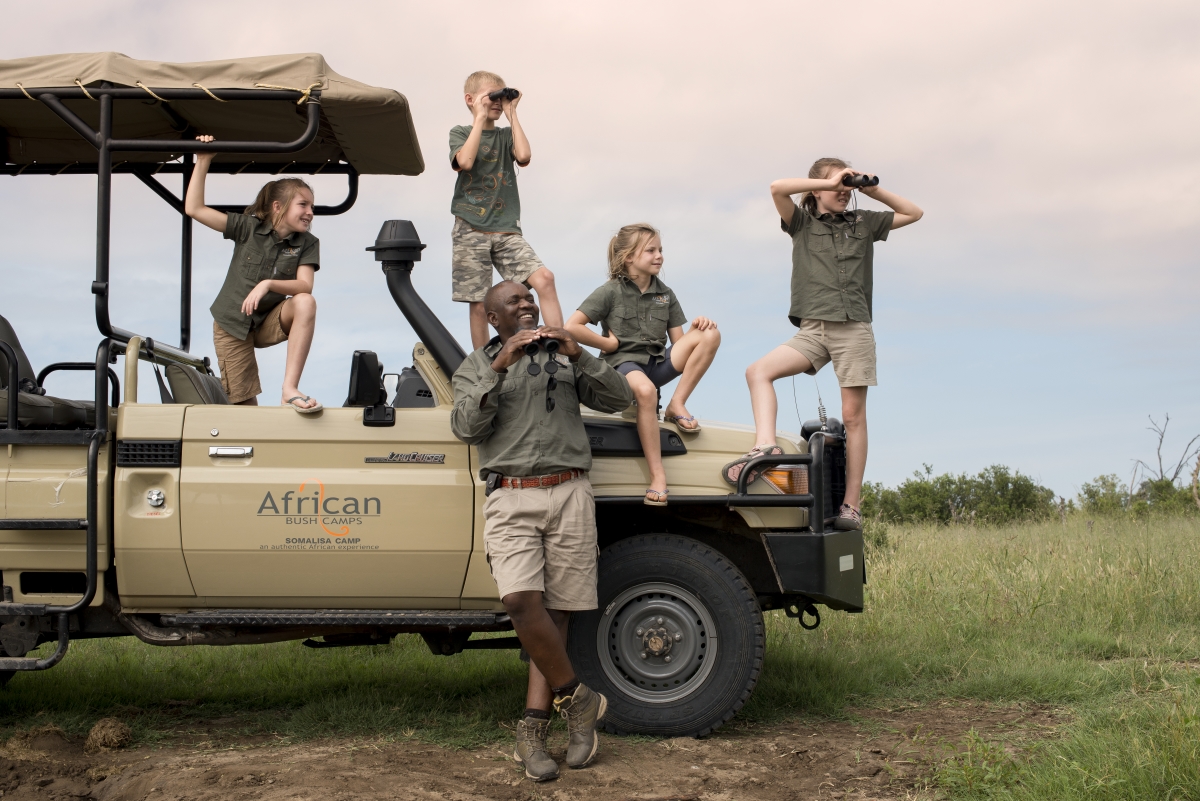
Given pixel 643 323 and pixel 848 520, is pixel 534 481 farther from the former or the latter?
pixel 848 520

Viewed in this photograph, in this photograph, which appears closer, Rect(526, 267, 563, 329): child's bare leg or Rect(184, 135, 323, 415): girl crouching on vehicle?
Rect(184, 135, 323, 415): girl crouching on vehicle

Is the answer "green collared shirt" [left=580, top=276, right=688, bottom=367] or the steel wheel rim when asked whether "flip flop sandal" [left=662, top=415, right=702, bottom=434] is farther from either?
the steel wheel rim

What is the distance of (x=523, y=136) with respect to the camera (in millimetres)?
6480

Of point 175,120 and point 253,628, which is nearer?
point 253,628

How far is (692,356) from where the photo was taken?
5.95 m

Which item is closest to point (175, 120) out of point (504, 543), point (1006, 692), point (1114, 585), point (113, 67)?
point (113, 67)

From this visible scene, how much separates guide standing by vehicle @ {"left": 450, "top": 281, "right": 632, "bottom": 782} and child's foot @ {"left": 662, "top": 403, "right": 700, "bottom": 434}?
0.52 meters

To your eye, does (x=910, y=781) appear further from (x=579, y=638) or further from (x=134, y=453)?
(x=134, y=453)

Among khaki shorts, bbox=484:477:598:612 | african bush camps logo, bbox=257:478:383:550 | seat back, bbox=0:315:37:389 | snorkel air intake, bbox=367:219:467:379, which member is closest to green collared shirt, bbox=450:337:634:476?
khaki shorts, bbox=484:477:598:612

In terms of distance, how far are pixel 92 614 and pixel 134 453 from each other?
0.93 m

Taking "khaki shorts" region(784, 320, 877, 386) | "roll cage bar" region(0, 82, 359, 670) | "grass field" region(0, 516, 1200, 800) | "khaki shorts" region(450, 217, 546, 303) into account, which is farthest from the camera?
"khaki shorts" region(450, 217, 546, 303)

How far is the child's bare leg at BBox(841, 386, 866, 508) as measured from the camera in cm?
626

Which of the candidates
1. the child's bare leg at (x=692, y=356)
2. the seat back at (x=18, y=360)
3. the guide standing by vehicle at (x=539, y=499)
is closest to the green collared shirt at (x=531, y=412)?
the guide standing by vehicle at (x=539, y=499)

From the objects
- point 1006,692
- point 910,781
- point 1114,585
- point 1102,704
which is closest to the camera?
point 910,781
